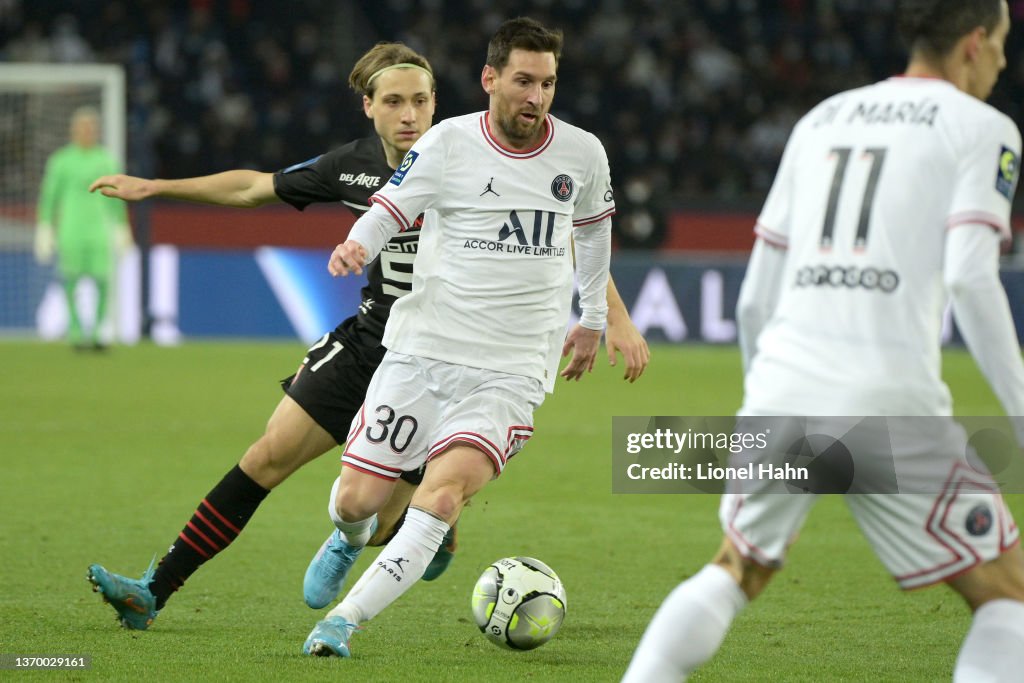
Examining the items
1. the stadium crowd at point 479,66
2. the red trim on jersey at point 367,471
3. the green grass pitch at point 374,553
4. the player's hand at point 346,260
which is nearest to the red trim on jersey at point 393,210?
the player's hand at point 346,260

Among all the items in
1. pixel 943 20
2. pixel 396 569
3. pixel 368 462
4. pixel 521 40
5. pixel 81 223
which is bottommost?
pixel 81 223

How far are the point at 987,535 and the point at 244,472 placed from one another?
9.18 ft

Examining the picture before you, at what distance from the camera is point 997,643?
3109 mm

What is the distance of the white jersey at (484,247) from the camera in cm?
466

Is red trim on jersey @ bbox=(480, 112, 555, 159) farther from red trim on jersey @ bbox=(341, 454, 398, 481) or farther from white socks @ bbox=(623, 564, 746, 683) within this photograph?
white socks @ bbox=(623, 564, 746, 683)

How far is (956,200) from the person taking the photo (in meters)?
3.06

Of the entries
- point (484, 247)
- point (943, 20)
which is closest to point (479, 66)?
point (484, 247)

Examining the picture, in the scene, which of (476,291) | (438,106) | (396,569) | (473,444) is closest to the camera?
(396,569)

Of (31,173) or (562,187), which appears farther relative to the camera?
(31,173)

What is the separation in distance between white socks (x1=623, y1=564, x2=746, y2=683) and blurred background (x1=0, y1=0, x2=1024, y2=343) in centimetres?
1406

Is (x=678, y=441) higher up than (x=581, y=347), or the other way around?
(x=581, y=347)

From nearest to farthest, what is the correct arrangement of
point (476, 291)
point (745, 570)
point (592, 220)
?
point (745, 570) < point (476, 291) < point (592, 220)

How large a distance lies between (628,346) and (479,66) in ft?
59.1

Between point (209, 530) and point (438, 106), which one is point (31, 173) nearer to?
point (438, 106)
